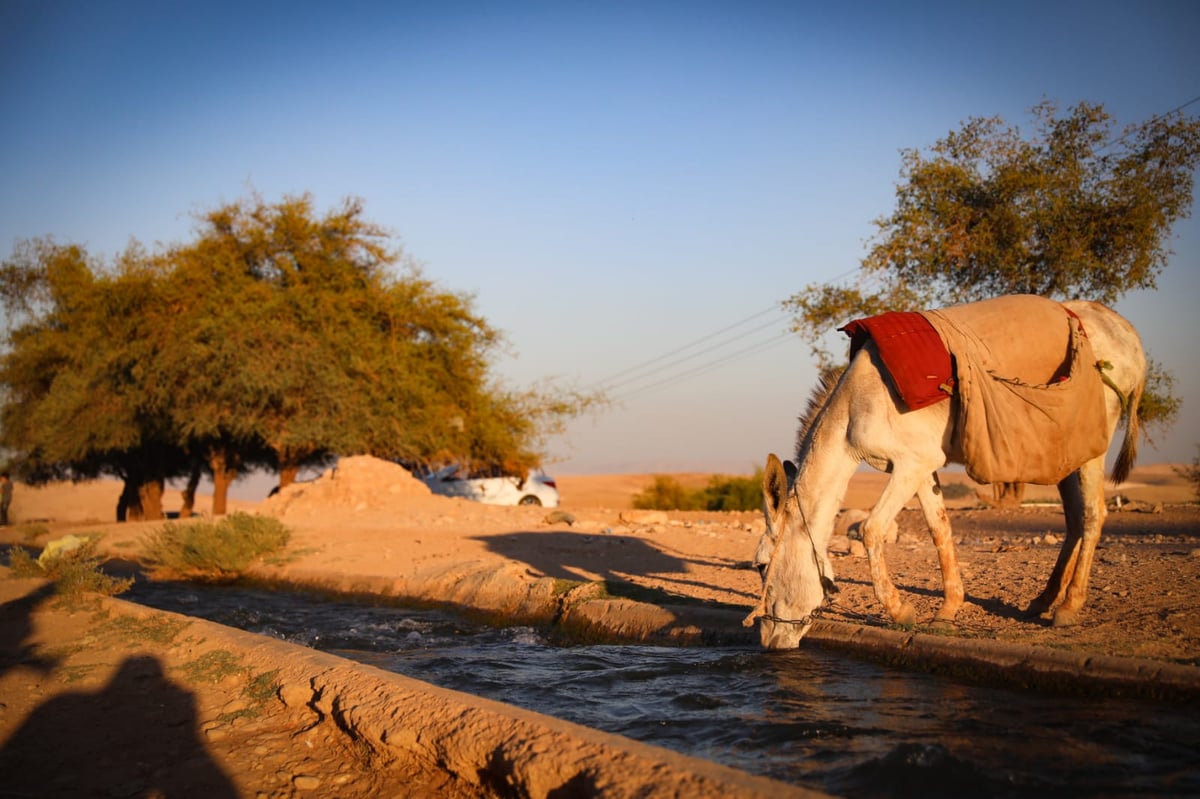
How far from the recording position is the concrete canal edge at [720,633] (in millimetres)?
4086

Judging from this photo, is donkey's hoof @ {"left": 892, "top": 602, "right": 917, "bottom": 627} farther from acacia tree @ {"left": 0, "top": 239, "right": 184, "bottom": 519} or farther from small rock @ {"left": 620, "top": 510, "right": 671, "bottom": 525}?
acacia tree @ {"left": 0, "top": 239, "right": 184, "bottom": 519}

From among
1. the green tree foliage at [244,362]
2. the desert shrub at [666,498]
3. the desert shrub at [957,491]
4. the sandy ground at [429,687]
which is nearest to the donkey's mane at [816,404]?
the sandy ground at [429,687]

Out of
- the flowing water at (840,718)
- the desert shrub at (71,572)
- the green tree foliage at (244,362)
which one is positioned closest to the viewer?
the flowing water at (840,718)

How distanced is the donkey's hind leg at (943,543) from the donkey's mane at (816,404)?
0.86m

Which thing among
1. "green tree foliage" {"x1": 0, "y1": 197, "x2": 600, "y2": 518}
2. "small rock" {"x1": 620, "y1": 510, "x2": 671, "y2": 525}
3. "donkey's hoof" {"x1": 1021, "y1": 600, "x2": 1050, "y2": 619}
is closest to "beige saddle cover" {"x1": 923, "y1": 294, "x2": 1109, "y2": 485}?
"donkey's hoof" {"x1": 1021, "y1": 600, "x2": 1050, "y2": 619}

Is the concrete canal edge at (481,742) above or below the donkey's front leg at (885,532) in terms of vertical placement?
below

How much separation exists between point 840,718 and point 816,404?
290 centimetres

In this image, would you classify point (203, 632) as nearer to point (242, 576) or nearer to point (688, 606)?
point (688, 606)

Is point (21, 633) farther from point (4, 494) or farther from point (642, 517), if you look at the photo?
Answer: point (4, 494)

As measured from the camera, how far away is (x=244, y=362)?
2177cm

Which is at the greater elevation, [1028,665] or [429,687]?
[1028,665]

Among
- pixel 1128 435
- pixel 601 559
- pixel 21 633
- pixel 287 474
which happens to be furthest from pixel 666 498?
pixel 21 633

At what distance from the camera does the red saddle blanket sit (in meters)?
5.75

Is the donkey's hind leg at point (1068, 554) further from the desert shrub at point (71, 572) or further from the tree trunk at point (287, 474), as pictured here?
the tree trunk at point (287, 474)
